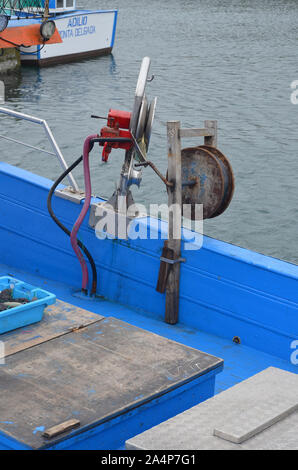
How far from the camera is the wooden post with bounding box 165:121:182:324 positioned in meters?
4.80

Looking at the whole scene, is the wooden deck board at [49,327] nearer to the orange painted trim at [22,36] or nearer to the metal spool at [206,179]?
the metal spool at [206,179]

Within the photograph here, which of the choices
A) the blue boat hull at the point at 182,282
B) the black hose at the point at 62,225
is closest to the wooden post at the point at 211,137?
the blue boat hull at the point at 182,282

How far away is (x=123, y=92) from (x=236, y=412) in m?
19.6

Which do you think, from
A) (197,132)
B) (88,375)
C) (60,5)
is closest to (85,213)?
(197,132)

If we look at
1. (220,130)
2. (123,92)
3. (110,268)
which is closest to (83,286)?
(110,268)

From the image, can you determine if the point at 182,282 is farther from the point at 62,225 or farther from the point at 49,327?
the point at 49,327

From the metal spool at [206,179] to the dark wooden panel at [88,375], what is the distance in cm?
129

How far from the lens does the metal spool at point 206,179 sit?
4785mm

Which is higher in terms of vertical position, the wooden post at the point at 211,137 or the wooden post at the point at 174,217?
the wooden post at the point at 211,137

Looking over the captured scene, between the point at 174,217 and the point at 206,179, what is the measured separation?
1.12ft

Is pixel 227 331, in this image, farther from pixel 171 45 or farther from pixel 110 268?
pixel 171 45

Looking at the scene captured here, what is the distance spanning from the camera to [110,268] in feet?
17.8

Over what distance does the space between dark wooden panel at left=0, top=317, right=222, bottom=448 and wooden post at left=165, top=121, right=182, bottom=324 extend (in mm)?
1056
